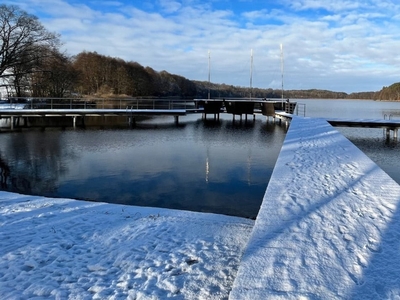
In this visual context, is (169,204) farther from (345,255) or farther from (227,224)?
(345,255)

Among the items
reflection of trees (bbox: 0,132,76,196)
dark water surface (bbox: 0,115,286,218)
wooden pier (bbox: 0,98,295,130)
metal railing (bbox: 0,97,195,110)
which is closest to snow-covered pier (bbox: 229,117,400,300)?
dark water surface (bbox: 0,115,286,218)

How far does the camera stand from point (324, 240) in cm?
295

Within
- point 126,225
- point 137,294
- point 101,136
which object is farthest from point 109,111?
point 137,294

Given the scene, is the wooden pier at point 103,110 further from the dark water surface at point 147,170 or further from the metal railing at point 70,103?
the dark water surface at point 147,170

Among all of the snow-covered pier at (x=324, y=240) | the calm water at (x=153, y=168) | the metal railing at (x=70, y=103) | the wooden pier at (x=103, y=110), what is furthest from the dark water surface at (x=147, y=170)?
the metal railing at (x=70, y=103)

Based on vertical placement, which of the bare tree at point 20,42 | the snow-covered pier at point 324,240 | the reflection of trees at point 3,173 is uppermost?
the bare tree at point 20,42

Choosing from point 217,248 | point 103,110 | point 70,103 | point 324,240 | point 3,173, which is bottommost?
point 3,173

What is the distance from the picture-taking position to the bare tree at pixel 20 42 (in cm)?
2981

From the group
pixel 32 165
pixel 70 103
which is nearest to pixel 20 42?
pixel 70 103

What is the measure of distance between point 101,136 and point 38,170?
6.57m

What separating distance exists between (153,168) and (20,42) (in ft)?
95.4

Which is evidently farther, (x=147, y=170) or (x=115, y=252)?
(x=147, y=170)

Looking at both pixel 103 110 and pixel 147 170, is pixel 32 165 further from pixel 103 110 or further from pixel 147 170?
pixel 103 110

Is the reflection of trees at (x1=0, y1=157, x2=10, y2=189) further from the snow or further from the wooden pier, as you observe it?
the wooden pier
